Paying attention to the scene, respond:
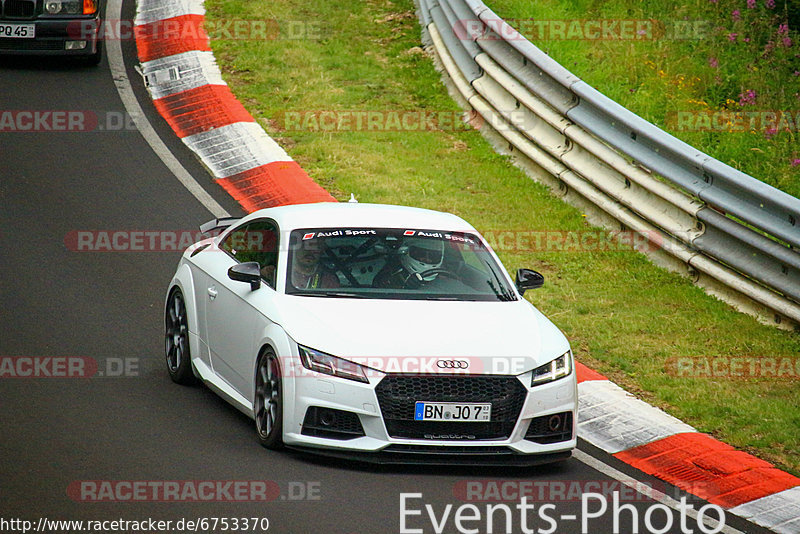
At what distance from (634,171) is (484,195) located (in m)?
2.13

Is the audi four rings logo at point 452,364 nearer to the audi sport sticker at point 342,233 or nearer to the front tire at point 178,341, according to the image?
the audi sport sticker at point 342,233

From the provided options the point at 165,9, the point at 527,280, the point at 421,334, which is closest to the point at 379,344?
the point at 421,334

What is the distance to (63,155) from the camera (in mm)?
14195

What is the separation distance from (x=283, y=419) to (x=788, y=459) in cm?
356

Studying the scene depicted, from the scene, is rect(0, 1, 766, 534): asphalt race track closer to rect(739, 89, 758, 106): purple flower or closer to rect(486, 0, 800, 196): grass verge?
rect(486, 0, 800, 196): grass verge

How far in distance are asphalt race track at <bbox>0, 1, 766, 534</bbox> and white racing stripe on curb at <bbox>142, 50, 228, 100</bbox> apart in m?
Result: 2.50

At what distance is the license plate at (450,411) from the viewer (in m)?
7.15

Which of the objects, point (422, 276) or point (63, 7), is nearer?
point (422, 276)

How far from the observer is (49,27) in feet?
52.9

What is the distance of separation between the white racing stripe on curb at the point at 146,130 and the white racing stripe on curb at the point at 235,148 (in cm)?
35

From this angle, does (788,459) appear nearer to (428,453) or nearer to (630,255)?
(428,453)

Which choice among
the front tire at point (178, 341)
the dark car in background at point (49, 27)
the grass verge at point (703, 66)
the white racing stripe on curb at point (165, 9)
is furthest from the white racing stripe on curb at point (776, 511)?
the white racing stripe on curb at point (165, 9)

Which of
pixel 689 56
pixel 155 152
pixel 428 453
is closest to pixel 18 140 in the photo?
pixel 155 152

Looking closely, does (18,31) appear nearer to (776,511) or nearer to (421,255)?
(421,255)
